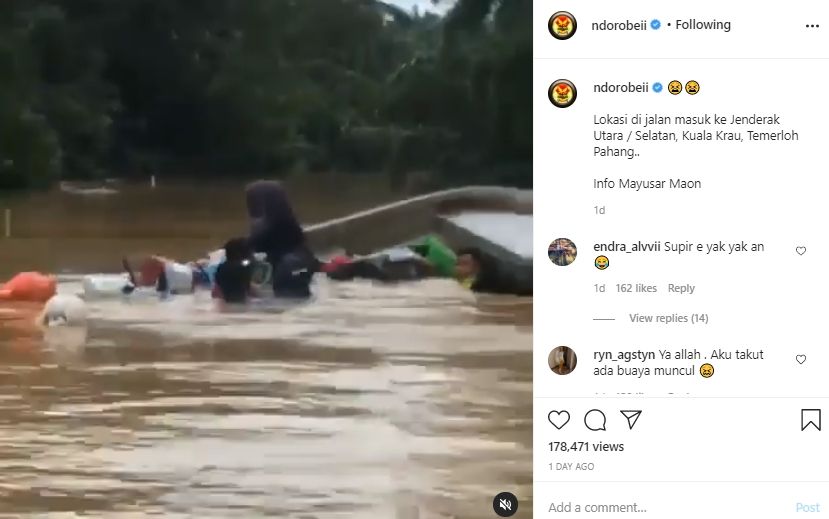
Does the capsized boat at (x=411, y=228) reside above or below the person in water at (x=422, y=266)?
above

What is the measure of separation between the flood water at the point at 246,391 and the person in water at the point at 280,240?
0.01m

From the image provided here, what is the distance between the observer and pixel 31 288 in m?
1.14
